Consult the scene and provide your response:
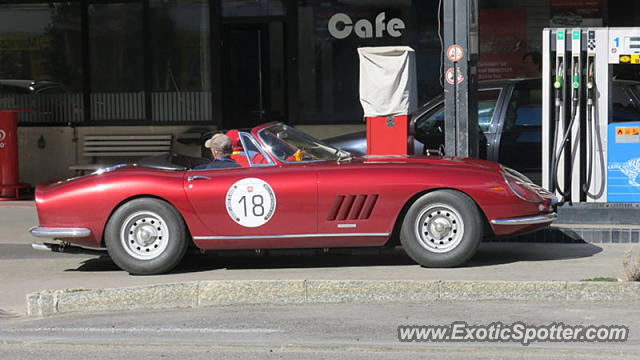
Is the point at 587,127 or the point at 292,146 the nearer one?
the point at 292,146

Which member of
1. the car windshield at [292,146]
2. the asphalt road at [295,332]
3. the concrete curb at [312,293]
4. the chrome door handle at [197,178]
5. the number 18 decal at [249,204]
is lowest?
the asphalt road at [295,332]

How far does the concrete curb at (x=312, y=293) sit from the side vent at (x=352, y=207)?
92 centimetres

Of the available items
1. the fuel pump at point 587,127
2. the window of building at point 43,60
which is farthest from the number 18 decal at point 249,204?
the window of building at point 43,60

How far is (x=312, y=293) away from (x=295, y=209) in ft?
3.28

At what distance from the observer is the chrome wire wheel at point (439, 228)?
25.9 feet

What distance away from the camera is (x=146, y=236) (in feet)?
26.5

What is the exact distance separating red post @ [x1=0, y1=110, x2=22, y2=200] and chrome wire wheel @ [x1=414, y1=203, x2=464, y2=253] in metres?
8.13

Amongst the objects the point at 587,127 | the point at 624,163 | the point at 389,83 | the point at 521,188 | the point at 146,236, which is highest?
the point at 389,83

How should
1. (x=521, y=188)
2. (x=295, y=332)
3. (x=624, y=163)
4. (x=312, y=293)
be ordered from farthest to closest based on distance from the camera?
(x=624, y=163)
(x=521, y=188)
(x=312, y=293)
(x=295, y=332)

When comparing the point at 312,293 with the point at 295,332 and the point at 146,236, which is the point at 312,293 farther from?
the point at 146,236

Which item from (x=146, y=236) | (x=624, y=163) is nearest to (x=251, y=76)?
(x=624, y=163)

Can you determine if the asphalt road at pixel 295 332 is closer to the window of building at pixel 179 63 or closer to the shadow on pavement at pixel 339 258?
the shadow on pavement at pixel 339 258

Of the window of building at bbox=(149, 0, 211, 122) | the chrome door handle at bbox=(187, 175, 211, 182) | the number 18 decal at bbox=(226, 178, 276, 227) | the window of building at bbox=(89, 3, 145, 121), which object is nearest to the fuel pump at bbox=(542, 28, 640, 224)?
the number 18 decal at bbox=(226, 178, 276, 227)

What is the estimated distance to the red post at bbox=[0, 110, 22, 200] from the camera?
13.7 m
